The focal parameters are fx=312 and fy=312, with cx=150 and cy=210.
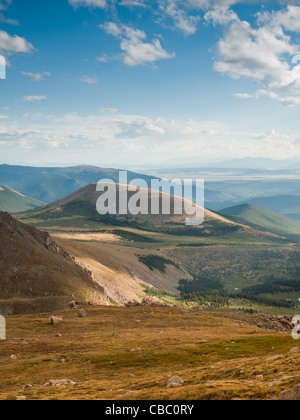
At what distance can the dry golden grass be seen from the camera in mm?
21656

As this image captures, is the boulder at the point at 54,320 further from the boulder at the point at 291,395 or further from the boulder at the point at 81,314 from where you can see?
the boulder at the point at 291,395

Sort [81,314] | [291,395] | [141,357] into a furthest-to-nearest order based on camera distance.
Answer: [81,314] < [141,357] < [291,395]

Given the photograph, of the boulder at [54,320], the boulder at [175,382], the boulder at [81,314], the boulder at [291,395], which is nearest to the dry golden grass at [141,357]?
the boulder at [175,382]

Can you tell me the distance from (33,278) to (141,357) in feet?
161

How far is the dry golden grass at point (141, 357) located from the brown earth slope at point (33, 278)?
801cm

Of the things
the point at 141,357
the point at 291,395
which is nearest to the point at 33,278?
the point at 141,357

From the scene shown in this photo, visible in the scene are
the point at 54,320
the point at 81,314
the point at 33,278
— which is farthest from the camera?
the point at 33,278

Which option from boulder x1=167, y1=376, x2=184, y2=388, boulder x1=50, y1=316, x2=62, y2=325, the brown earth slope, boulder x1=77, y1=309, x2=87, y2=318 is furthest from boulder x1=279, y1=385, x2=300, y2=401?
the brown earth slope

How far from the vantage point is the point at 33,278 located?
257 ft

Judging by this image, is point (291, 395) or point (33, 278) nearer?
point (291, 395)

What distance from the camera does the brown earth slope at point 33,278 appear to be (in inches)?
2817

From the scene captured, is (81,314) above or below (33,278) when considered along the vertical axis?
below

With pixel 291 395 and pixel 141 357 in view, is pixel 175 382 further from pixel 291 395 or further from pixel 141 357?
pixel 141 357

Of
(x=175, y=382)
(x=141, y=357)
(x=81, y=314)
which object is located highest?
(x=175, y=382)
